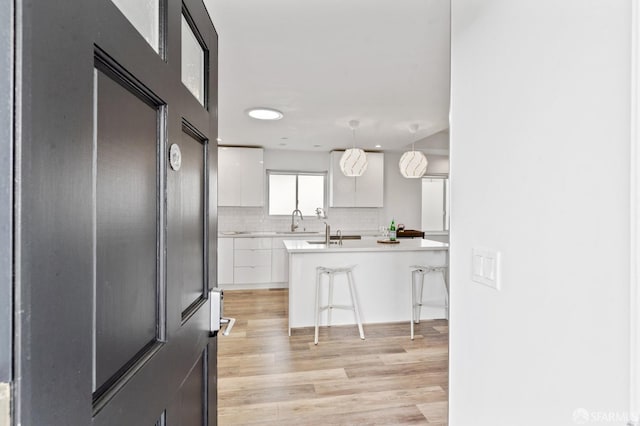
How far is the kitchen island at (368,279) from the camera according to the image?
365cm

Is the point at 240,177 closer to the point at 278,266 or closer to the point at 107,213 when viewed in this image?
the point at 278,266

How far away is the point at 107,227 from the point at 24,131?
24 cm

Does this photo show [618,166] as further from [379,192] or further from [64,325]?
[379,192]

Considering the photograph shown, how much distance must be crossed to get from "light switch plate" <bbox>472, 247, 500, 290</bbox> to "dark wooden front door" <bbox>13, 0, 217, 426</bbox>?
0.92m

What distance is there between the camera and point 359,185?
19.7 feet

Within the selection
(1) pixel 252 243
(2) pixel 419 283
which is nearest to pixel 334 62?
(2) pixel 419 283

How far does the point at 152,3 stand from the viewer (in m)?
0.73

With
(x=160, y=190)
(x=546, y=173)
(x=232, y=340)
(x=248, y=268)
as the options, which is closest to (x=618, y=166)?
(x=546, y=173)

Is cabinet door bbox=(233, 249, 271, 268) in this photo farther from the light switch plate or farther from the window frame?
the light switch plate

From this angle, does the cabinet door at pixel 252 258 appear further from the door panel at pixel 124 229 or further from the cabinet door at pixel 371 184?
the door panel at pixel 124 229

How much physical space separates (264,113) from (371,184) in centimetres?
288

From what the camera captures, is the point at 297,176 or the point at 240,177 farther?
the point at 297,176

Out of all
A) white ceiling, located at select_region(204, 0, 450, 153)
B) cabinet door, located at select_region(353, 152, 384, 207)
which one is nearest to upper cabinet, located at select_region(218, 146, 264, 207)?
white ceiling, located at select_region(204, 0, 450, 153)

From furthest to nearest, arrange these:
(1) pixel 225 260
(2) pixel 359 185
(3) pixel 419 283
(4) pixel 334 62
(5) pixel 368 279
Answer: (2) pixel 359 185
(1) pixel 225 260
(3) pixel 419 283
(5) pixel 368 279
(4) pixel 334 62
